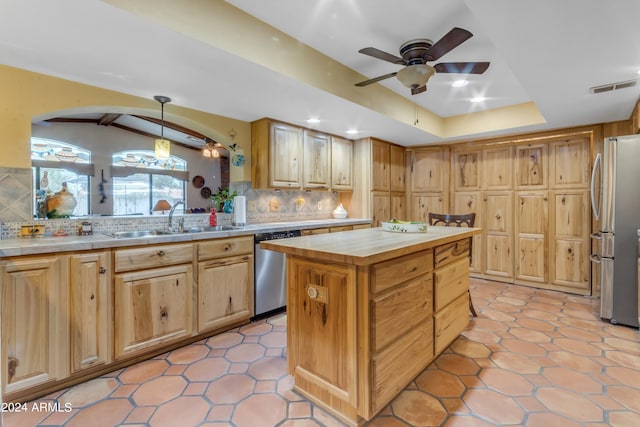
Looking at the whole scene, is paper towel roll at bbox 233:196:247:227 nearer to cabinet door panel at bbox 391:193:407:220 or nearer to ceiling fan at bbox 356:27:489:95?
ceiling fan at bbox 356:27:489:95

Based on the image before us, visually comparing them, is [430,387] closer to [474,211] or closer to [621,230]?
[621,230]

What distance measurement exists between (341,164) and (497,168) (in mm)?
2274

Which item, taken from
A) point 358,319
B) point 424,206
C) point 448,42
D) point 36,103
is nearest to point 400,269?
point 358,319

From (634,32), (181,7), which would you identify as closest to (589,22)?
(634,32)

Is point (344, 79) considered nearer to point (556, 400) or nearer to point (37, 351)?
point (556, 400)

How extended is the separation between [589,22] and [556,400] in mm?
2145

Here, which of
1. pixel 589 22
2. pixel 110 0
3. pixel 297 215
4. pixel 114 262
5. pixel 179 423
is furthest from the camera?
pixel 297 215

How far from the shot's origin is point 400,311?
163 centimetres

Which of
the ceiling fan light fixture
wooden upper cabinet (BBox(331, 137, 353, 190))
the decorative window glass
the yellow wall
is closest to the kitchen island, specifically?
the ceiling fan light fixture

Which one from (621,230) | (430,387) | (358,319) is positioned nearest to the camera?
(358,319)

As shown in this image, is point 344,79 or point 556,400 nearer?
point 556,400

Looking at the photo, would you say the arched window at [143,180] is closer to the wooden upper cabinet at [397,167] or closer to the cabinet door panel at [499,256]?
the wooden upper cabinet at [397,167]

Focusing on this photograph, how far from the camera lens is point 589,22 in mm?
1651

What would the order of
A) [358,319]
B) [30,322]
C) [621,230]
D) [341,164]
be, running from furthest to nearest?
[341,164] → [621,230] → [30,322] → [358,319]
